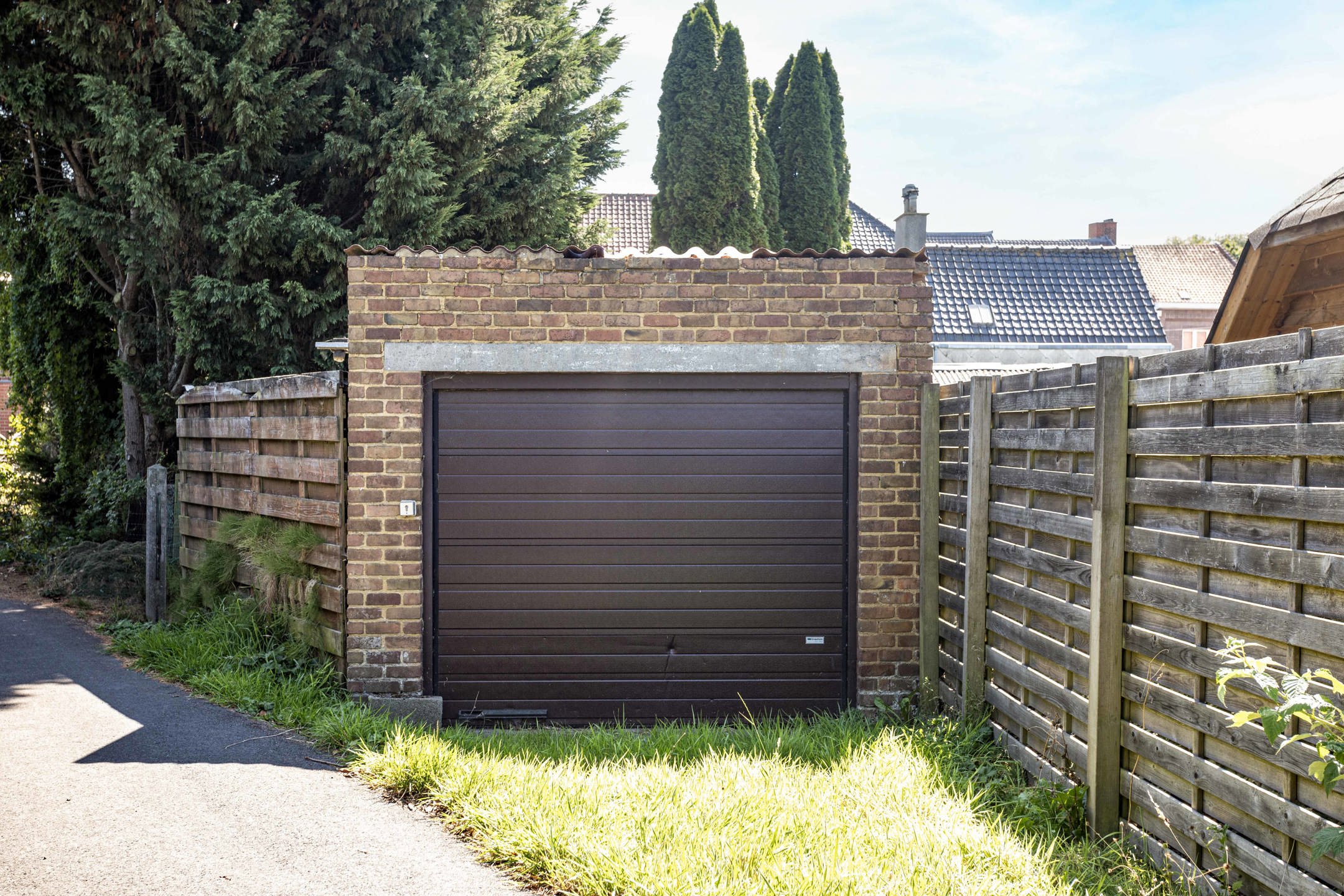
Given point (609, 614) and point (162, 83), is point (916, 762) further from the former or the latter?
point (162, 83)

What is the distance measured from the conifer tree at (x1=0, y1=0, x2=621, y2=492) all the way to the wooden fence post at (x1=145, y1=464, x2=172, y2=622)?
1.49m

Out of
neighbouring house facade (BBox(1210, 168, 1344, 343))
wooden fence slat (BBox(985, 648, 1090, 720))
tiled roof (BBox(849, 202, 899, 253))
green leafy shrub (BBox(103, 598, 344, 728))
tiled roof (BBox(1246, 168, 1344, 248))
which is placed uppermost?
tiled roof (BBox(849, 202, 899, 253))

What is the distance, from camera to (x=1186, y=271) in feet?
128

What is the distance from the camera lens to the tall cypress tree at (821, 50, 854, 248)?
2417 cm

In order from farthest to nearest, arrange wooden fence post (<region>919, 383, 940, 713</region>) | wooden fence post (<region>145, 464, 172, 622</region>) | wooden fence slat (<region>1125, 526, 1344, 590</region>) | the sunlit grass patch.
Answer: wooden fence post (<region>145, 464, 172, 622</region>), wooden fence post (<region>919, 383, 940, 713</region>), the sunlit grass patch, wooden fence slat (<region>1125, 526, 1344, 590</region>)

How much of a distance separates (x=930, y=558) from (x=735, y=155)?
16631 mm

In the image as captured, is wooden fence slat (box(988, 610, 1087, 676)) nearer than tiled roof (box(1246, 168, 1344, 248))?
Yes

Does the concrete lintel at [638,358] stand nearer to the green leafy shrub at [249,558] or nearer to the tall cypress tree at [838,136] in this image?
the green leafy shrub at [249,558]

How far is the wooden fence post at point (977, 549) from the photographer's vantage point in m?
5.27

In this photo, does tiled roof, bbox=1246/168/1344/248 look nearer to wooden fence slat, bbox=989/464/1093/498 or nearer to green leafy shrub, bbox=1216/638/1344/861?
wooden fence slat, bbox=989/464/1093/498

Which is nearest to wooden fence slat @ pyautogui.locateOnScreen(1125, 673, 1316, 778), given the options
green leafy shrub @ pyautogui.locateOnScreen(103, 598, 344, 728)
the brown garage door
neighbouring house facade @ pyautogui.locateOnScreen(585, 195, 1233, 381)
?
the brown garage door

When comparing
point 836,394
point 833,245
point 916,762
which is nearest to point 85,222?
point 836,394

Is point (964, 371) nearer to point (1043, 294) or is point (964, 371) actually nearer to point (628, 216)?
point (1043, 294)

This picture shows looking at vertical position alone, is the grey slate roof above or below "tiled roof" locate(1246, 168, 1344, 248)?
above
